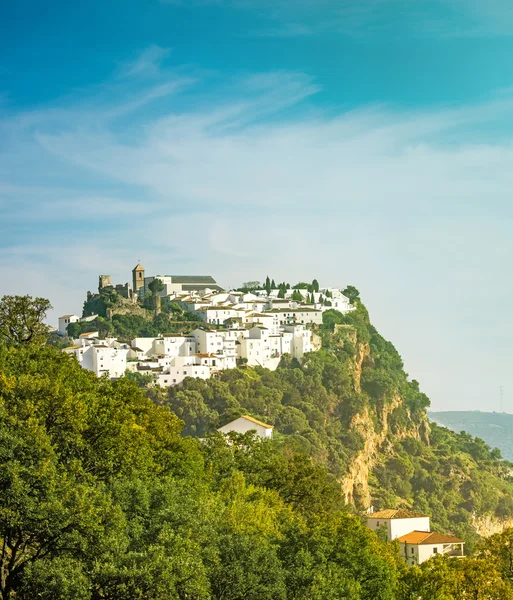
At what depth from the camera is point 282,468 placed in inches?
1837

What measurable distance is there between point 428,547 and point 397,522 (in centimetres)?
799

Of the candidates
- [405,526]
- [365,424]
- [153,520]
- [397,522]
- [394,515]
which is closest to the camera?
[153,520]

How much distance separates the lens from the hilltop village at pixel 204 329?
95.9 metres

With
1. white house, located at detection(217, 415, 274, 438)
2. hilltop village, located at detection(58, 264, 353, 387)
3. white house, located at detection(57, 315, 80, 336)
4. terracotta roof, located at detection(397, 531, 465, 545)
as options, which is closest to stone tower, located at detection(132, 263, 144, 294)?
hilltop village, located at detection(58, 264, 353, 387)

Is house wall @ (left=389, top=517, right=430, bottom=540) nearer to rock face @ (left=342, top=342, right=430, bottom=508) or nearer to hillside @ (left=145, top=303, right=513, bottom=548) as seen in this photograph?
hillside @ (left=145, top=303, right=513, bottom=548)

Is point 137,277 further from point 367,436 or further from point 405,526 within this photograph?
point 405,526

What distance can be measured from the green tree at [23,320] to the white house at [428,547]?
27.5 m

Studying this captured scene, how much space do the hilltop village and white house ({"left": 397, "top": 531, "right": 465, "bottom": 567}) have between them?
3825 cm

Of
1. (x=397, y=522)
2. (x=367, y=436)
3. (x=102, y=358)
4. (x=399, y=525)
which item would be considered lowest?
(x=399, y=525)

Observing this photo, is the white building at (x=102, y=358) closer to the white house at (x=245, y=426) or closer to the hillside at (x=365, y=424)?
the hillside at (x=365, y=424)

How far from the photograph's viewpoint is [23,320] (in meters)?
51.5

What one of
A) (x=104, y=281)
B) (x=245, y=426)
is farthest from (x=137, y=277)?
(x=245, y=426)

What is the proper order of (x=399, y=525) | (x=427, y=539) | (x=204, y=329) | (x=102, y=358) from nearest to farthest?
1. (x=427, y=539)
2. (x=399, y=525)
3. (x=102, y=358)
4. (x=204, y=329)

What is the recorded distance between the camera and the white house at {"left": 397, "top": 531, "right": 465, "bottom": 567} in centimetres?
6106
